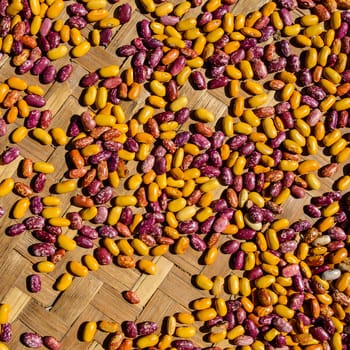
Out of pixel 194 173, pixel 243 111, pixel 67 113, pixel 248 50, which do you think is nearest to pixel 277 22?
pixel 248 50

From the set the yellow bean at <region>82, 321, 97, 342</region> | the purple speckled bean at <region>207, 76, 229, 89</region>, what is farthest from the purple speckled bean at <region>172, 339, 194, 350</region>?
the purple speckled bean at <region>207, 76, 229, 89</region>

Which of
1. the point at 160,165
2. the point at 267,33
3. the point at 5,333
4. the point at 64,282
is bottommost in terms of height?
the point at 5,333

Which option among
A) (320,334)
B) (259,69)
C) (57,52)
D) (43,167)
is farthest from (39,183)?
(320,334)

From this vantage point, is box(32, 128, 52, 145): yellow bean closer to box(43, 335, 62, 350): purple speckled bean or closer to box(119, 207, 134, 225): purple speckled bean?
box(119, 207, 134, 225): purple speckled bean

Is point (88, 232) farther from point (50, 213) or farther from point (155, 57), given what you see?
point (155, 57)

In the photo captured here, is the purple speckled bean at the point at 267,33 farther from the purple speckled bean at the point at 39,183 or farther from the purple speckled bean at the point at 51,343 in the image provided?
the purple speckled bean at the point at 51,343

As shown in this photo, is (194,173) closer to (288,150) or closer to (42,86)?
(288,150)

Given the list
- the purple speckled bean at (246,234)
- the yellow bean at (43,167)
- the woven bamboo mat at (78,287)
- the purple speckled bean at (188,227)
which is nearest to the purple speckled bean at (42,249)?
the woven bamboo mat at (78,287)

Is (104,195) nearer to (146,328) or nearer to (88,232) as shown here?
(88,232)

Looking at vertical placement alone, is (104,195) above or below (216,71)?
below
